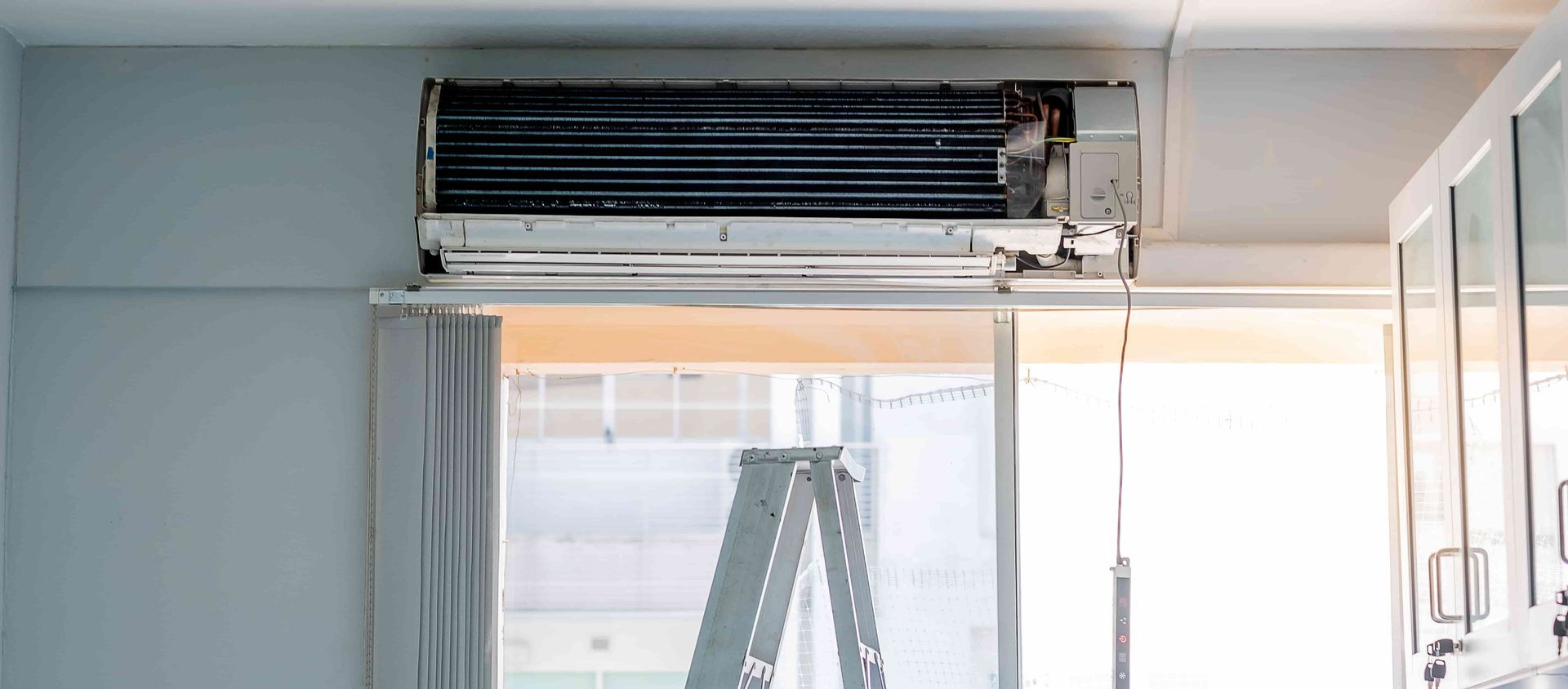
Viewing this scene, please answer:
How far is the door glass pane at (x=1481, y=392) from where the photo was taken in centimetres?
189

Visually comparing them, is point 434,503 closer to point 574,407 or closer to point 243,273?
point 574,407

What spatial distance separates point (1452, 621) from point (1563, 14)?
1048 millimetres

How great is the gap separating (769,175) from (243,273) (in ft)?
3.72

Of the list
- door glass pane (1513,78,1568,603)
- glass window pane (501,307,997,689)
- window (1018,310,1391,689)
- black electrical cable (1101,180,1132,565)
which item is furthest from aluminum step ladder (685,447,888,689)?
door glass pane (1513,78,1568,603)

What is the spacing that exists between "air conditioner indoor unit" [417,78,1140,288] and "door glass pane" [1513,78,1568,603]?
0.80 metres

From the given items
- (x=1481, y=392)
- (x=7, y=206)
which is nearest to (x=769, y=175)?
(x=1481, y=392)

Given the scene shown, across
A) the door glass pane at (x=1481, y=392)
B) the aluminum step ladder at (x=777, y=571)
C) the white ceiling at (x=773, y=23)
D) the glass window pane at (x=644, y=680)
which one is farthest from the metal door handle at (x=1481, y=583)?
the glass window pane at (x=644, y=680)

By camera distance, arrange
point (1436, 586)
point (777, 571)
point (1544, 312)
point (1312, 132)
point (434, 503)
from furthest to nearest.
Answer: point (1312, 132)
point (434, 503)
point (777, 571)
point (1436, 586)
point (1544, 312)

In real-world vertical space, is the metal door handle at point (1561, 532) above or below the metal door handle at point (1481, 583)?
above

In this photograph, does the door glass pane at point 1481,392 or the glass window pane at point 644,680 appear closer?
the door glass pane at point 1481,392

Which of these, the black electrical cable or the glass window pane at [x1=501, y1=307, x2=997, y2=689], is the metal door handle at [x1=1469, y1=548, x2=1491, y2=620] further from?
the glass window pane at [x1=501, y1=307, x2=997, y2=689]

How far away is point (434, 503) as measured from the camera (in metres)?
2.59

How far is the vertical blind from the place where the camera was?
2.56 meters

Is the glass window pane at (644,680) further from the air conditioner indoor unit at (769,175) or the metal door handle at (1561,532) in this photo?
the metal door handle at (1561,532)
